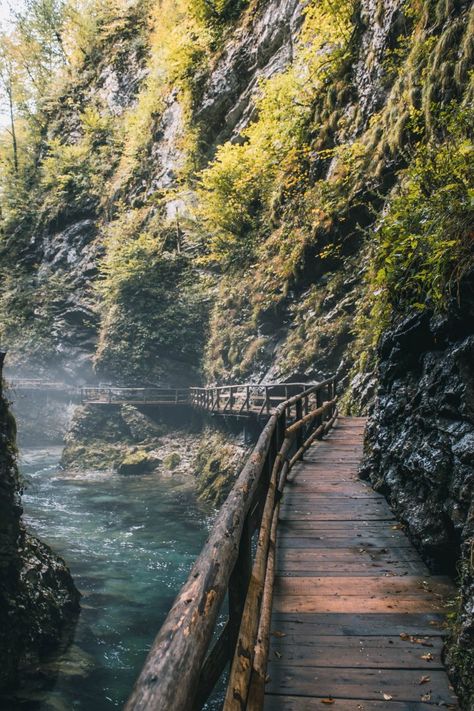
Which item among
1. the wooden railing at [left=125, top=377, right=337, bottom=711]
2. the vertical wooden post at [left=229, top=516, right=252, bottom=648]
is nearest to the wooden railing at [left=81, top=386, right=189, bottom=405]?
the wooden railing at [left=125, top=377, right=337, bottom=711]

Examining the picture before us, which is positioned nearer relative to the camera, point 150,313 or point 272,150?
point 272,150

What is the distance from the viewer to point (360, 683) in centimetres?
251

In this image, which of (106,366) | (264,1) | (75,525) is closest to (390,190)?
(75,525)

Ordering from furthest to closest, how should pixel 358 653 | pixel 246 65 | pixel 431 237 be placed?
pixel 246 65, pixel 431 237, pixel 358 653

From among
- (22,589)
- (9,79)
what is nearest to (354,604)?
(22,589)

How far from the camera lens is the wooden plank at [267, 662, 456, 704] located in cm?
240

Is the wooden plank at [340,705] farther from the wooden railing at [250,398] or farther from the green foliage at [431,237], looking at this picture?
the wooden railing at [250,398]

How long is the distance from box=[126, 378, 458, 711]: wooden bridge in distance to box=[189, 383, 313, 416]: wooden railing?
25.8 ft

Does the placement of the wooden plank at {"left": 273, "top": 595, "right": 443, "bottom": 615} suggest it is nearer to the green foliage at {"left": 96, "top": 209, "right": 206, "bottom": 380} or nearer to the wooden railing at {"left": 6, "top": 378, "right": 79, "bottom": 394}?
the green foliage at {"left": 96, "top": 209, "right": 206, "bottom": 380}

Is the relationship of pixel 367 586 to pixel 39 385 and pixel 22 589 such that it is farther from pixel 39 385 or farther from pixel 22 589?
pixel 39 385

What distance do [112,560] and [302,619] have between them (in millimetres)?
9728

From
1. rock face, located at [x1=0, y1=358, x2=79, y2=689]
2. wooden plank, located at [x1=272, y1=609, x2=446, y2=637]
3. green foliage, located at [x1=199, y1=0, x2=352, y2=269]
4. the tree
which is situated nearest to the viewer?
wooden plank, located at [x1=272, y1=609, x2=446, y2=637]

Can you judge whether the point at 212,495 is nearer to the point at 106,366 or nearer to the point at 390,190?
the point at 390,190

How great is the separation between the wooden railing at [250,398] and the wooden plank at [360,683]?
31.7 ft
